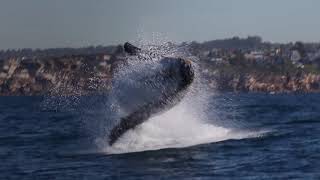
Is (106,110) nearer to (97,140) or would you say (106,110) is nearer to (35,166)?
(97,140)

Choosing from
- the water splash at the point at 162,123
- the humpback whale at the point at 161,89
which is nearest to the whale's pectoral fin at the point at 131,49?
the humpback whale at the point at 161,89

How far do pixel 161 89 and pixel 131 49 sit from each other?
Answer: 2.55 meters

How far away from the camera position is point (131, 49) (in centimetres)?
3400

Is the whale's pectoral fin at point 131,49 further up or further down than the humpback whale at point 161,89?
further up

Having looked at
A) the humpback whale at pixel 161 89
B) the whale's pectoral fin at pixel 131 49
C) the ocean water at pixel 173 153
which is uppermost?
the whale's pectoral fin at pixel 131 49

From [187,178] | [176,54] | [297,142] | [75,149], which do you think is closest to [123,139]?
[75,149]

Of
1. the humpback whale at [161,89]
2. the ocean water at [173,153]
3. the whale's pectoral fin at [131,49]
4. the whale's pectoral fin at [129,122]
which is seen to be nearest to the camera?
the ocean water at [173,153]

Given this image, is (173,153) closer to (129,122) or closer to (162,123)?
(129,122)

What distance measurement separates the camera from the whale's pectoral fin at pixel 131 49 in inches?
1331

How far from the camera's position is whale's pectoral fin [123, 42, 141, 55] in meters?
33.8

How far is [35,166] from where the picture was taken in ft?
91.6

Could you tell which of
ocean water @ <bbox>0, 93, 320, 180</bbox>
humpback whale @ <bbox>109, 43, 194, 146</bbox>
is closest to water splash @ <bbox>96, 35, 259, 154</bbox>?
ocean water @ <bbox>0, 93, 320, 180</bbox>

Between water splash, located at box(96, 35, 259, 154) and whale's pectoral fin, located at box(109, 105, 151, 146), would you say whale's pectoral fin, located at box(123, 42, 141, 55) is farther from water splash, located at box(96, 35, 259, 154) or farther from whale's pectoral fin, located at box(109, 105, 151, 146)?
whale's pectoral fin, located at box(109, 105, 151, 146)

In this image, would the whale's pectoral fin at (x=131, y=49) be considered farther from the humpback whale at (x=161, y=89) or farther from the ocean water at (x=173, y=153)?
the ocean water at (x=173, y=153)
